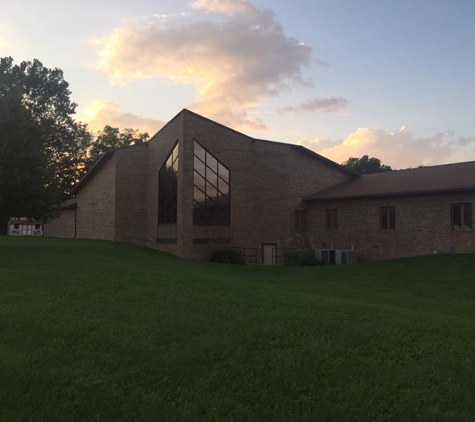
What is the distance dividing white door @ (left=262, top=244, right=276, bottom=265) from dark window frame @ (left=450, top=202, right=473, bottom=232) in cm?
1034

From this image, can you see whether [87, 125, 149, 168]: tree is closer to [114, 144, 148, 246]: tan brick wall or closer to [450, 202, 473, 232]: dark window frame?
[114, 144, 148, 246]: tan brick wall

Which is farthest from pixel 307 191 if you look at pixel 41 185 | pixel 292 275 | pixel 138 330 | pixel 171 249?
pixel 138 330

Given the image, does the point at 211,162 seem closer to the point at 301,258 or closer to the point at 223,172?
the point at 223,172

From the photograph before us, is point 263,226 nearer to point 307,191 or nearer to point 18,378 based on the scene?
point 307,191

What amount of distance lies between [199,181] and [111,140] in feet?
105

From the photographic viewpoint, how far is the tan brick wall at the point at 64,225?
4203cm

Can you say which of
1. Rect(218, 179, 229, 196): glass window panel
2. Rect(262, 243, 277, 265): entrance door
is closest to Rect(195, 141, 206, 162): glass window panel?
Rect(218, 179, 229, 196): glass window panel

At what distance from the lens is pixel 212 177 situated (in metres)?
26.8

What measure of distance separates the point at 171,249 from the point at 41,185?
9.38m

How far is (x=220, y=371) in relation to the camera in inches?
216

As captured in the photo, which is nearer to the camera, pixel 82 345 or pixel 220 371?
pixel 220 371

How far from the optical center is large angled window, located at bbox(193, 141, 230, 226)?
26281 millimetres

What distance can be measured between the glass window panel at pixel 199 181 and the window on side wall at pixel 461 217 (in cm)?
1329

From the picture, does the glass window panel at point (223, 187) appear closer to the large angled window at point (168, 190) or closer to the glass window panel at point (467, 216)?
the large angled window at point (168, 190)
